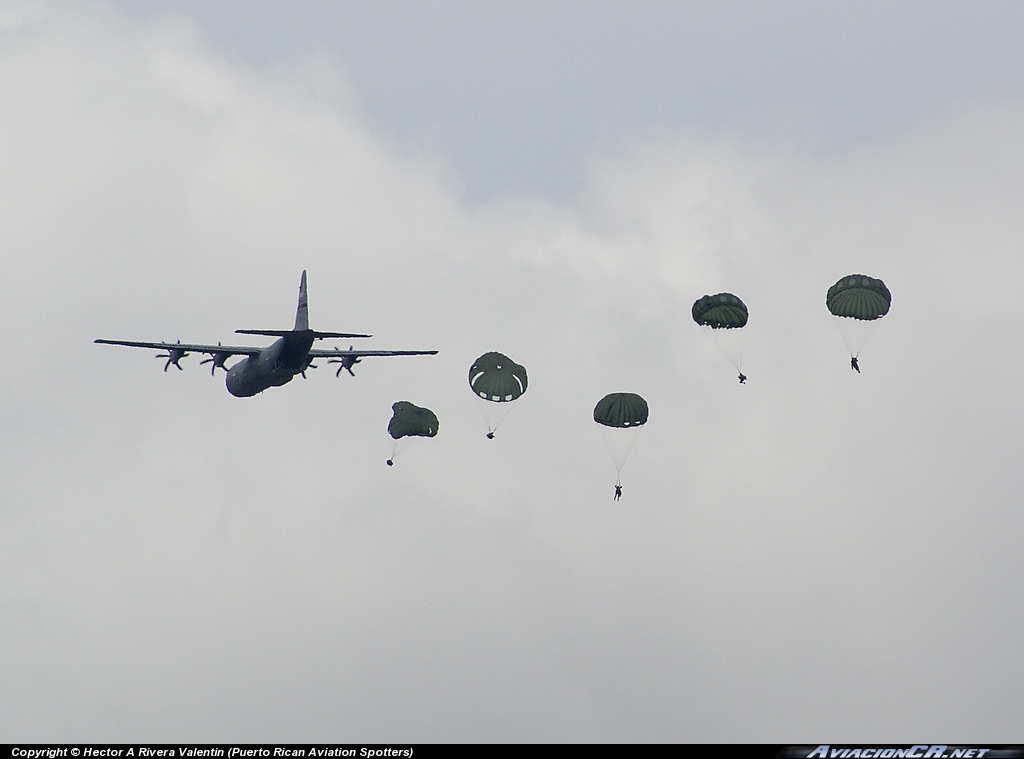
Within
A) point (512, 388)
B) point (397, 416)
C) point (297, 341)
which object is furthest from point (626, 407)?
point (297, 341)

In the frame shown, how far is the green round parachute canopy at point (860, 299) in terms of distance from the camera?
7550cm

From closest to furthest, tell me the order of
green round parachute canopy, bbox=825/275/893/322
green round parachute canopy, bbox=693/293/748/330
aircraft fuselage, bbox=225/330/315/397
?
green round parachute canopy, bbox=825/275/893/322, green round parachute canopy, bbox=693/293/748/330, aircraft fuselage, bbox=225/330/315/397

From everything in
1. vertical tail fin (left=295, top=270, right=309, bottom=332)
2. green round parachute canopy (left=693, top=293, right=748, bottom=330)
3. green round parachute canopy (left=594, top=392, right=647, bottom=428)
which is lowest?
green round parachute canopy (left=594, top=392, right=647, bottom=428)

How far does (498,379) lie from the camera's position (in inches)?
3068

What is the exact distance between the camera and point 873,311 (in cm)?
7544

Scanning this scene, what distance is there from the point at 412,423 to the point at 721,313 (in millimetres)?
20054

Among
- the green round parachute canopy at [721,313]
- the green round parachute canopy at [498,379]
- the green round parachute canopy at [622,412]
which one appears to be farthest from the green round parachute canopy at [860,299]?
the green round parachute canopy at [498,379]

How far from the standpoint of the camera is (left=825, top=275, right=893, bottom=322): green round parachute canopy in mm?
75500

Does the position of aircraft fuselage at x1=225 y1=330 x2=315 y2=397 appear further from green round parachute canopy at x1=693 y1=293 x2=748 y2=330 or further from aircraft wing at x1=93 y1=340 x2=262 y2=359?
green round parachute canopy at x1=693 y1=293 x2=748 y2=330

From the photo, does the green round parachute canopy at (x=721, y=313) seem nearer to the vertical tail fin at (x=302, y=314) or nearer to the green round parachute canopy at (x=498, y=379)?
the green round parachute canopy at (x=498, y=379)

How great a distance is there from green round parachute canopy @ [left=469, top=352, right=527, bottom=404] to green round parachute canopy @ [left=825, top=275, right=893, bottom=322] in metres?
18.7

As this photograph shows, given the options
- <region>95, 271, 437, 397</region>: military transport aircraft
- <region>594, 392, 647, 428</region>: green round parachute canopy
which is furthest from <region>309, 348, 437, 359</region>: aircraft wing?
<region>594, 392, 647, 428</region>: green round parachute canopy

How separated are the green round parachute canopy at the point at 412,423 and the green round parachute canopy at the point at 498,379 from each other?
189 inches
